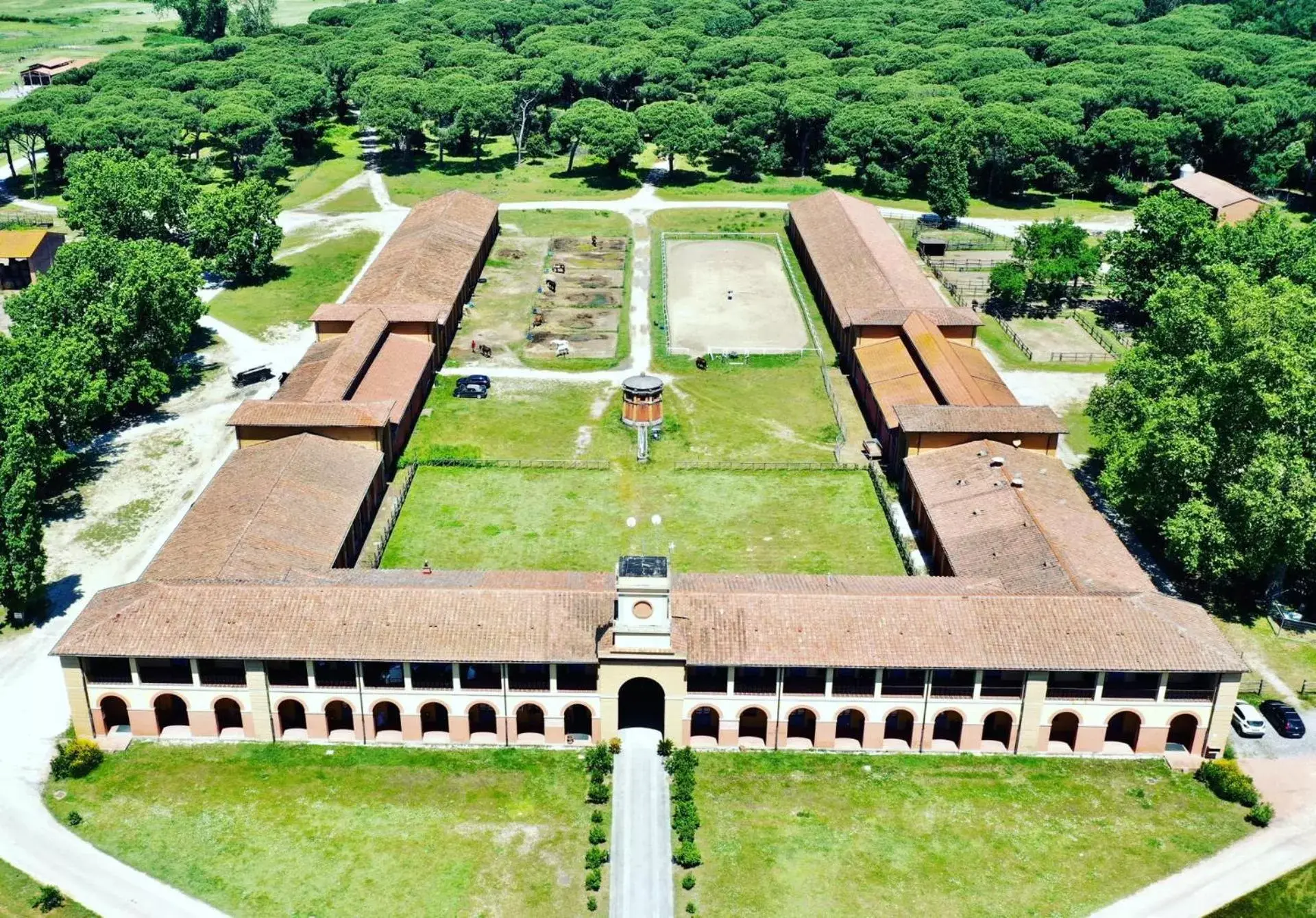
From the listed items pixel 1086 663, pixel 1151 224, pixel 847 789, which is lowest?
pixel 847 789

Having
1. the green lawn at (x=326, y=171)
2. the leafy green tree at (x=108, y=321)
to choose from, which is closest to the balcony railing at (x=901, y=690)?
the leafy green tree at (x=108, y=321)

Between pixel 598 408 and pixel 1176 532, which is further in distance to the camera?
pixel 598 408

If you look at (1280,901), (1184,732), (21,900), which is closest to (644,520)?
(1184,732)

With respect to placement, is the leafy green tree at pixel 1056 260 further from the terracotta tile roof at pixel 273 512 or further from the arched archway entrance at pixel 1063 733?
the terracotta tile roof at pixel 273 512

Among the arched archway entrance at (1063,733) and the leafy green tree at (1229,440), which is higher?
the leafy green tree at (1229,440)

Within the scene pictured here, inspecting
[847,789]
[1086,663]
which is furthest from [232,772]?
[1086,663]

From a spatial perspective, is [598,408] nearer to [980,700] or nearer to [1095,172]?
[980,700]
